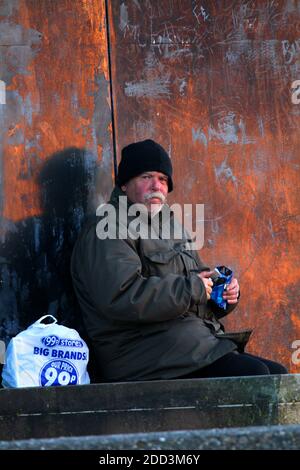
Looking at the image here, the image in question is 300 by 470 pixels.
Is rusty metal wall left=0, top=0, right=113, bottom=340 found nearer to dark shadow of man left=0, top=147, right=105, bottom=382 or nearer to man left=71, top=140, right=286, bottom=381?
dark shadow of man left=0, top=147, right=105, bottom=382

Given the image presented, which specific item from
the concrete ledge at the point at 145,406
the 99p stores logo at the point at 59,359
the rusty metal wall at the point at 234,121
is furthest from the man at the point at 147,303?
the rusty metal wall at the point at 234,121

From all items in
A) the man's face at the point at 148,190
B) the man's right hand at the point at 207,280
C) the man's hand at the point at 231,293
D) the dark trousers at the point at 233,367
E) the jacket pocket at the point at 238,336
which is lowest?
the dark trousers at the point at 233,367

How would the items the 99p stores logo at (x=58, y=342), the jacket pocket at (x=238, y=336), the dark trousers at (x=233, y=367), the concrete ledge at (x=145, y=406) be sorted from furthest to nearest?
the jacket pocket at (x=238, y=336) → the 99p stores logo at (x=58, y=342) → the dark trousers at (x=233, y=367) → the concrete ledge at (x=145, y=406)

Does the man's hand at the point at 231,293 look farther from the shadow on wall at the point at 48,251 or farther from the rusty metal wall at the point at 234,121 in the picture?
the shadow on wall at the point at 48,251

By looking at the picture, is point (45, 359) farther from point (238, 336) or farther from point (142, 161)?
point (142, 161)

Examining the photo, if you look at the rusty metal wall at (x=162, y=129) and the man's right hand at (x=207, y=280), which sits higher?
the rusty metal wall at (x=162, y=129)

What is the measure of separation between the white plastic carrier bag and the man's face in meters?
0.73

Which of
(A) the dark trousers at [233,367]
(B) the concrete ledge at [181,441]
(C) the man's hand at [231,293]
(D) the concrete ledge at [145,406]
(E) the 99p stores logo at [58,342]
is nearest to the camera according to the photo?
(B) the concrete ledge at [181,441]

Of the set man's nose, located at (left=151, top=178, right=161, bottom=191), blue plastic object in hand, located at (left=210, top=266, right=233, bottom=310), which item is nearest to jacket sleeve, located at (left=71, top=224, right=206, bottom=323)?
→ blue plastic object in hand, located at (left=210, top=266, right=233, bottom=310)

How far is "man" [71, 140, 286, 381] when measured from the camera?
3.66m

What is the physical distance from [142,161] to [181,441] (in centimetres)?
197

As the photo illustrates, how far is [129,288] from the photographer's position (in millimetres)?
3680

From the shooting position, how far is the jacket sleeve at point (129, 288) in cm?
365

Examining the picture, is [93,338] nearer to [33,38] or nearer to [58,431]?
[58,431]
